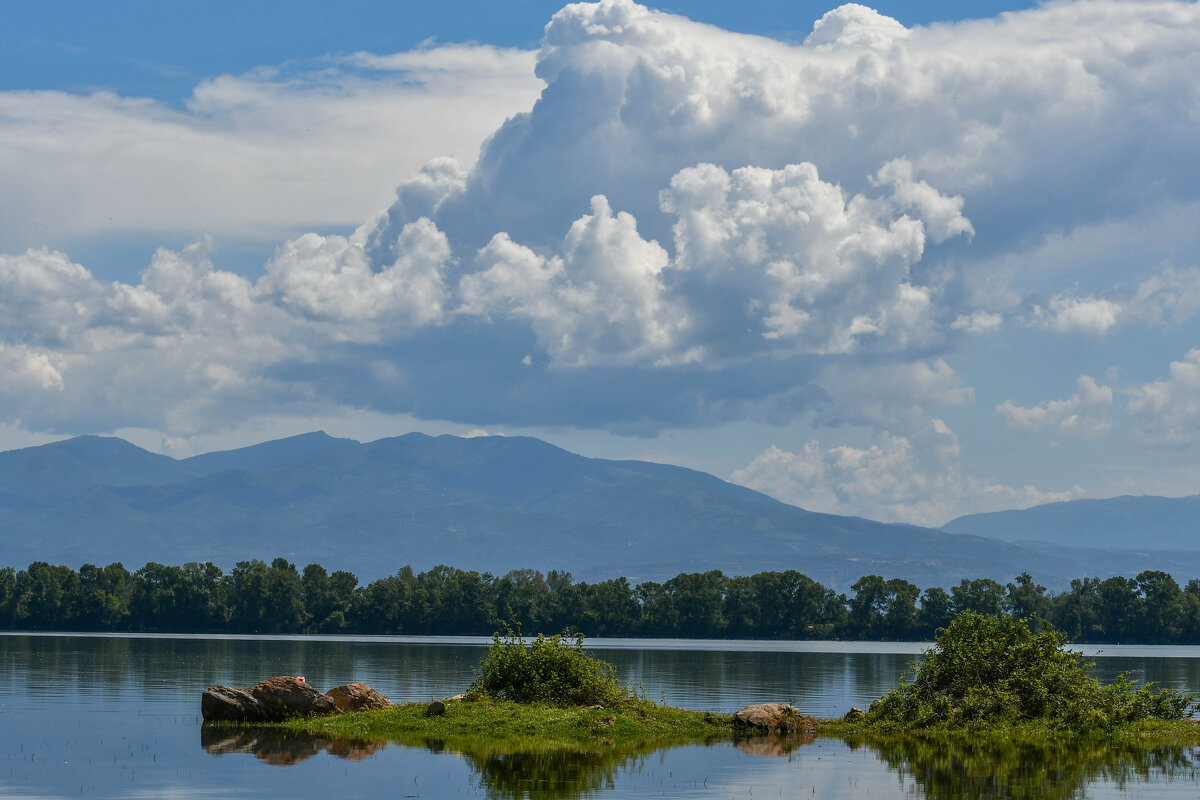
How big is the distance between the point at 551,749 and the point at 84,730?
19.8m

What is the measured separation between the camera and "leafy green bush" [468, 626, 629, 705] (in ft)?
195

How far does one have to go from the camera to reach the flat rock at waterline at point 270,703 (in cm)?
5969

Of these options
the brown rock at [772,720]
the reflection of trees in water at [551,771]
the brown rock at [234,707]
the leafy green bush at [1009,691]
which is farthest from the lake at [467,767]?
the leafy green bush at [1009,691]

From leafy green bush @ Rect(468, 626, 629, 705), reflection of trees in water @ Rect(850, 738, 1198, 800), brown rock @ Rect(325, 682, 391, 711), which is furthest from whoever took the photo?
brown rock @ Rect(325, 682, 391, 711)

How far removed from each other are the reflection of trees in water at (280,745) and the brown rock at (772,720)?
49.9 ft

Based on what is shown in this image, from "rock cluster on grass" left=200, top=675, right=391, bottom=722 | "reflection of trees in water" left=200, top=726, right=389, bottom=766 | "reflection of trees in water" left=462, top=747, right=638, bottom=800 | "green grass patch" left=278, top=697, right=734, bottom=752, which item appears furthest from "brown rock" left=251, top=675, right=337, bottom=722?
"reflection of trees in water" left=462, top=747, right=638, bottom=800

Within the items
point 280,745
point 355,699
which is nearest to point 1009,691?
point 355,699

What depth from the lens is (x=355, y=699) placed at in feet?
200

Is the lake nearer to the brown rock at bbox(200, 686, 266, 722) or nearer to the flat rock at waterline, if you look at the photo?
the brown rock at bbox(200, 686, 266, 722)

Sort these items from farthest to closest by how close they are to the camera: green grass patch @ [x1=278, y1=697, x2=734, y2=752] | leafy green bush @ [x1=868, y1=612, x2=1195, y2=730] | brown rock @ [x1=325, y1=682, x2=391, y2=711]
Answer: brown rock @ [x1=325, y1=682, x2=391, y2=711] < leafy green bush @ [x1=868, y1=612, x2=1195, y2=730] < green grass patch @ [x1=278, y1=697, x2=734, y2=752]

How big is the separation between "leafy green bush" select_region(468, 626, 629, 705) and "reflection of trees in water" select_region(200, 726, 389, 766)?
831 cm

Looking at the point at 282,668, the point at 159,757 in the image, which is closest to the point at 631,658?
the point at 282,668

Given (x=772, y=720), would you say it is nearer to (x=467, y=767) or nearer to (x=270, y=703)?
(x=467, y=767)

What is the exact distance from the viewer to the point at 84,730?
56.7 meters
